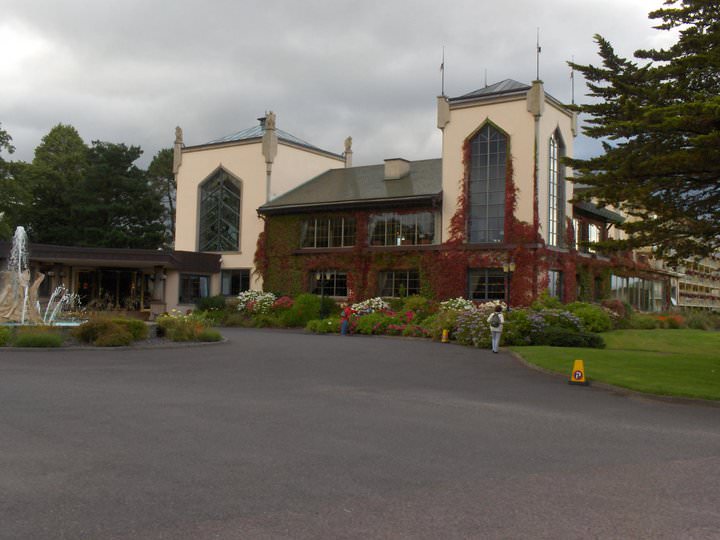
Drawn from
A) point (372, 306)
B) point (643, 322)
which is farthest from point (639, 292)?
point (372, 306)

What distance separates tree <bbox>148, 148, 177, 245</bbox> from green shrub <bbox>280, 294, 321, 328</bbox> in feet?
132

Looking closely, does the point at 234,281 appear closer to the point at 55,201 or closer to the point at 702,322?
the point at 55,201

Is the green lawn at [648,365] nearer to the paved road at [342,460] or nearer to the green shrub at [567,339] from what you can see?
the paved road at [342,460]

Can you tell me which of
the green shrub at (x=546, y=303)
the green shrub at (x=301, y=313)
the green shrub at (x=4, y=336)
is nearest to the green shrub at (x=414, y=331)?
the green shrub at (x=546, y=303)

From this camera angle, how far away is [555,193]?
34156 mm

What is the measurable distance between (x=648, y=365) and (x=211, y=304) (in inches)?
1023

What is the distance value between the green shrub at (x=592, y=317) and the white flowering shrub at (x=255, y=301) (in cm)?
1545

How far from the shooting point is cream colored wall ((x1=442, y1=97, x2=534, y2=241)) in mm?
32875

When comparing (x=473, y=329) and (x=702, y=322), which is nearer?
(x=473, y=329)

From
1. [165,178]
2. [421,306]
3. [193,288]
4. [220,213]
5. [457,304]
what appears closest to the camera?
[421,306]

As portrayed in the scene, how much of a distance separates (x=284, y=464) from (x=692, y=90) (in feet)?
40.5

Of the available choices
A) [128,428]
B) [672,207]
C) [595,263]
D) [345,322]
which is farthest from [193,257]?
[128,428]

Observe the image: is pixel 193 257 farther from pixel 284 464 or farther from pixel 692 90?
pixel 284 464

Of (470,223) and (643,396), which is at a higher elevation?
(470,223)
